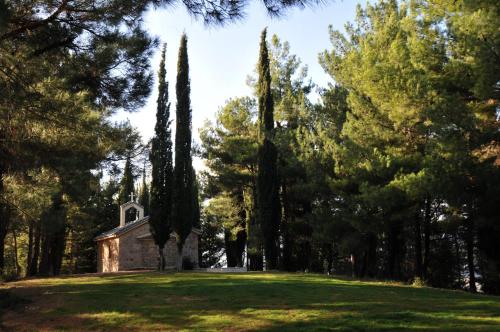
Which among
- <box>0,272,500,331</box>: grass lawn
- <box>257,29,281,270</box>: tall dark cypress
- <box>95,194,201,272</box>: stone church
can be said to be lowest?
<box>0,272,500,331</box>: grass lawn

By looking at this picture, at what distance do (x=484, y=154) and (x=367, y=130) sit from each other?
618 centimetres

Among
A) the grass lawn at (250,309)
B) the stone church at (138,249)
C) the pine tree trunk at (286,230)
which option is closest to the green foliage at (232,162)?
the pine tree trunk at (286,230)

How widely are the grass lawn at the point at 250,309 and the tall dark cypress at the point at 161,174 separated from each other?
12.0m

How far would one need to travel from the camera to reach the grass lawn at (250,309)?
28.7ft

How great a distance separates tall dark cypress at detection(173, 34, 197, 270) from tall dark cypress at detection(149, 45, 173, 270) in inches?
24.6

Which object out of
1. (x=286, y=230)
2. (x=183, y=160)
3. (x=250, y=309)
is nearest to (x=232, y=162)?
(x=183, y=160)

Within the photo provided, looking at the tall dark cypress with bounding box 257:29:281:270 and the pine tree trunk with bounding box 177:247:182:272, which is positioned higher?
the tall dark cypress with bounding box 257:29:281:270

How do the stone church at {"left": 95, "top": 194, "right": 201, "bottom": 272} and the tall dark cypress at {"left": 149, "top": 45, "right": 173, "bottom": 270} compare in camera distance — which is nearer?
the tall dark cypress at {"left": 149, "top": 45, "right": 173, "bottom": 270}

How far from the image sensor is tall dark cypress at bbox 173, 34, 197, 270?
1122 inches

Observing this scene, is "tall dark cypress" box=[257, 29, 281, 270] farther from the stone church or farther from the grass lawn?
the grass lawn

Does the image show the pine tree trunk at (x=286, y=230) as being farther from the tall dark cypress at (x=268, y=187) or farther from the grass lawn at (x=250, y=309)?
the grass lawn at (x=250, y=309)

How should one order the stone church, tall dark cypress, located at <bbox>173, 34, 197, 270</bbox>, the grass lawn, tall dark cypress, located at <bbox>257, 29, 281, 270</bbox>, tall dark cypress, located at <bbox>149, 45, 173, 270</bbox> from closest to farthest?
the grass lawn → tall dark cypress, located at <bbox>257, 29, 281, 270</bbox> → tall dark cypress, located at <bbox>149, 45, 173, 270</bbox> → tall dark cypress, located at <bbox>173, 34, 197, 270</bbox> → the stone church

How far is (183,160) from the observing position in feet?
96.2

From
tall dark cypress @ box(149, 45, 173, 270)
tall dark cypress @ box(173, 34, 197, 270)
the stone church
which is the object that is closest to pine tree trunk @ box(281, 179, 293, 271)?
tall dark cypress @ box(173, 34, 197, 270)
